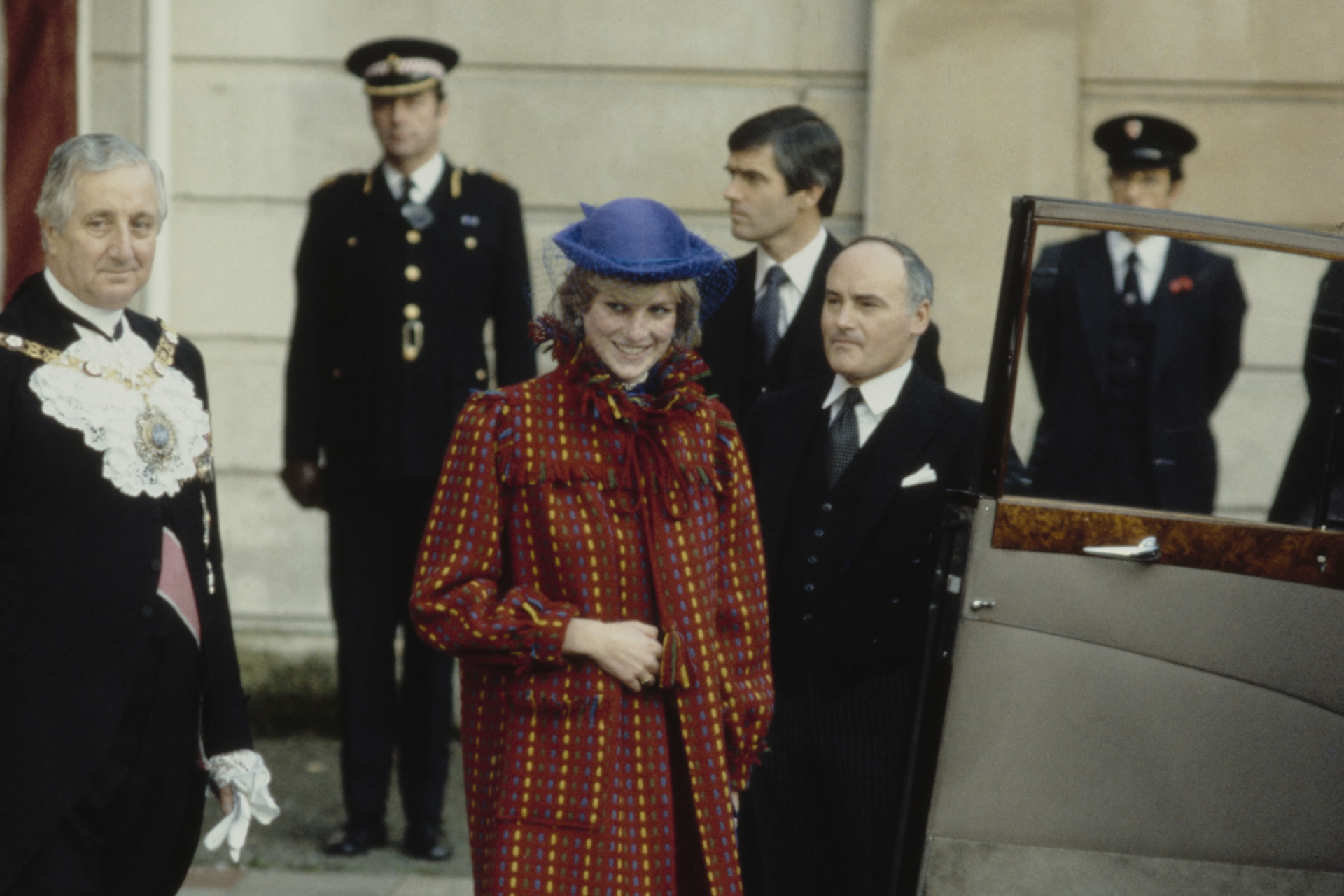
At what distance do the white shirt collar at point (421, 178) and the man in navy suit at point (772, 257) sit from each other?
1155mm

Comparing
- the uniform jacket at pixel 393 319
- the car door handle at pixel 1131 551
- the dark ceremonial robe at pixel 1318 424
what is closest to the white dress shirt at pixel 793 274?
the uniform jacket at pixel 393 319

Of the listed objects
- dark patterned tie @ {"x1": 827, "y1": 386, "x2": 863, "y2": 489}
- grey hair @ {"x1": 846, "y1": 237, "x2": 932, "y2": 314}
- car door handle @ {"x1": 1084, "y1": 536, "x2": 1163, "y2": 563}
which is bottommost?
car door handle @ {"x1": 1084, "y1": 536, "x2": 1163, "y2": 563}

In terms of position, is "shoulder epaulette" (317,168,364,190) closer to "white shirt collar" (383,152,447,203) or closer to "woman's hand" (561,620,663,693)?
"white shirt collar" (383,152,447,203)

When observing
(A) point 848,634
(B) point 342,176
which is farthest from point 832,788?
(B) point 342,176

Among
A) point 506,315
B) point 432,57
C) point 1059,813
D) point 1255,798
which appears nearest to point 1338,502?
point 1255,798

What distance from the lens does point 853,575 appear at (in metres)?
3.97

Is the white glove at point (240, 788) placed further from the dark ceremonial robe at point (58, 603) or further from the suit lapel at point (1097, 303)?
the suit lapel at point (1097, 303)

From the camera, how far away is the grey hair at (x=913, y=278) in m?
4.09

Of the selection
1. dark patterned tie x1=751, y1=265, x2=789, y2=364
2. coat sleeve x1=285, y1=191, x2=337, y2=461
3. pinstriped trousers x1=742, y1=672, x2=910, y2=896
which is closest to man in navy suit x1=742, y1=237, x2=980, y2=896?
pinstriped trousers x1=742, y1=672, x2=910, y2=896

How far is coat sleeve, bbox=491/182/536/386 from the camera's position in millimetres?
5570

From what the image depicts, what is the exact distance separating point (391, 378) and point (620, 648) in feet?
8.80

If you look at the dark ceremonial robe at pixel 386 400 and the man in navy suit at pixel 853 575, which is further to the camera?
the dark ceremonial robe at pixel 386 400

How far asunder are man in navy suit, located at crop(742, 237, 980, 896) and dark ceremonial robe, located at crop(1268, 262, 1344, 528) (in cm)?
69

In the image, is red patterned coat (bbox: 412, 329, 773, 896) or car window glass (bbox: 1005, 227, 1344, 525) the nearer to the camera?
red patterned coat (bbox: 412, 329, 773, 896)
